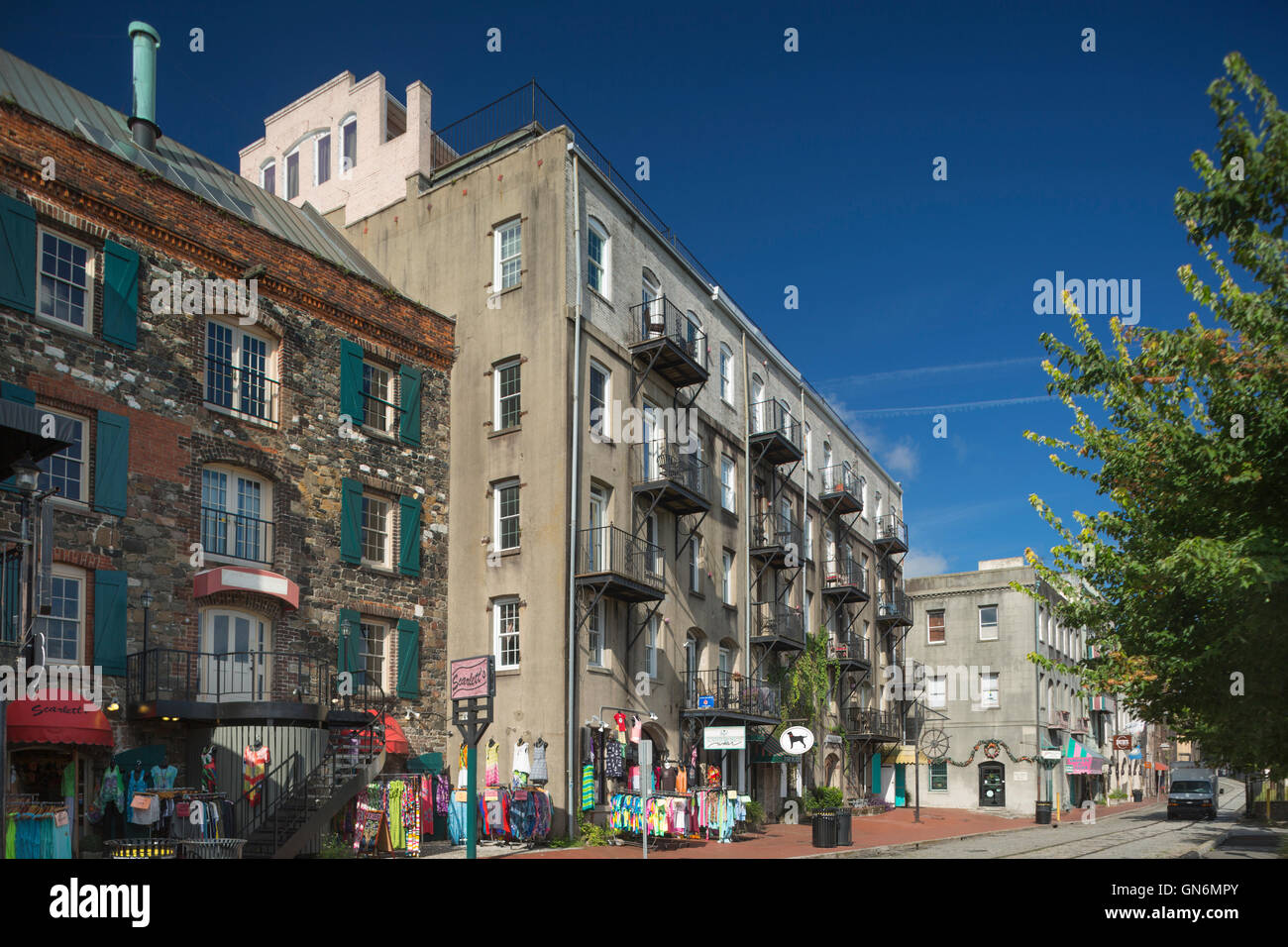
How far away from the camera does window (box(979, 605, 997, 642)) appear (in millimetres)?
54781

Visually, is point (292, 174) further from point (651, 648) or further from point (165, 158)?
point (651, 648)

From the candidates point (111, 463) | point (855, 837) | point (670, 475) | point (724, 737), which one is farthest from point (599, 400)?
point (855, 837)

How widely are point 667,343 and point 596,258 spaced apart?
2819 millimetres

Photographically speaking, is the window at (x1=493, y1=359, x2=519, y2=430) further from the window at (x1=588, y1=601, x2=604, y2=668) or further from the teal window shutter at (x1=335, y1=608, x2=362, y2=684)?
the teal window shutter at (x1=335, y1=608, x2=362, y2=684)

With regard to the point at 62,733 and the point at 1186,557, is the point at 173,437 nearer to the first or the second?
the point at 62,733

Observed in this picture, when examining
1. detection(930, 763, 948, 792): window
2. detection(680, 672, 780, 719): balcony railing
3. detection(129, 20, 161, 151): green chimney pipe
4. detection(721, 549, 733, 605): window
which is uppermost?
detection(129, 20, 161, 151): green chimney pipe

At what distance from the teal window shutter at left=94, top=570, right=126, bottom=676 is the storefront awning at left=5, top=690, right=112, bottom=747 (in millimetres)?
914

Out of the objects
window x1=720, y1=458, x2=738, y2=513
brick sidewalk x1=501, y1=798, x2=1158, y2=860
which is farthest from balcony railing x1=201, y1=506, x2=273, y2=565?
window x1=720, y1=458, x2=738, y2=513

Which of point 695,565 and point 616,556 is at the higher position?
point 616,556

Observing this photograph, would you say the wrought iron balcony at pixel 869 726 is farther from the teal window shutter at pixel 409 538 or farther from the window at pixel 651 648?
the teal window shutter at pixel 409 538

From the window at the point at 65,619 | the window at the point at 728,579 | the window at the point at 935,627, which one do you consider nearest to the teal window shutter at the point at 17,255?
the window at the point at 65,619

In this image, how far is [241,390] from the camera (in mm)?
22250

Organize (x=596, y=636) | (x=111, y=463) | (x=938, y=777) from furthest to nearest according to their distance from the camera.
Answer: (x=938, y=777), (x=596, y=636), (x=111, y=463)

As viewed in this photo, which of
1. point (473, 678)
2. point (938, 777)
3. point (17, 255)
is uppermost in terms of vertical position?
point (17, 255)
